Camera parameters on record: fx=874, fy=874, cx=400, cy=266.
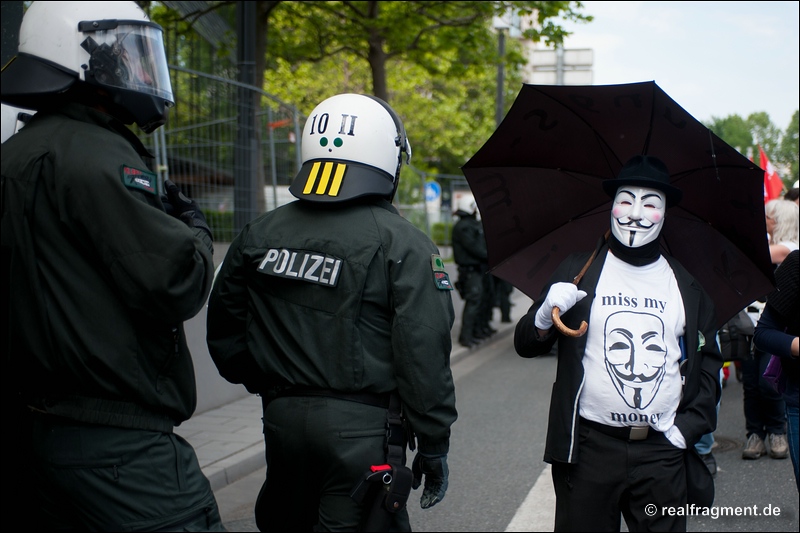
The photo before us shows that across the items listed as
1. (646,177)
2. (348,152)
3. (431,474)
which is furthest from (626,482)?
(348,152)

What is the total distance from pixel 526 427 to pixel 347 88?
963 inches

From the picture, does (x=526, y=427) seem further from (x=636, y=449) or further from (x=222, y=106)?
(x=636, y=449)

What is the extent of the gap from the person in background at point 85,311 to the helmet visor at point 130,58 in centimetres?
1

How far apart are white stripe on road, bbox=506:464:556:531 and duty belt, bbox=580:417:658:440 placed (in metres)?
1.81

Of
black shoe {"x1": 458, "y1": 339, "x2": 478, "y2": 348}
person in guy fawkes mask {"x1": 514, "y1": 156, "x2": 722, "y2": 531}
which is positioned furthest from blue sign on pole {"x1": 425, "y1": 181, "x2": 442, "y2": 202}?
person in guy fawkes mask {"x1": 514, "y1": 156, "x2": 722, "y2": 531}

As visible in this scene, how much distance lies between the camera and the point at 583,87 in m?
3.34

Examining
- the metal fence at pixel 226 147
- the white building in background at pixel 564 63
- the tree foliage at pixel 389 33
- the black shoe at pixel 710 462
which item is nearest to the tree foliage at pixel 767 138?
the white building in background at pixel 564 63

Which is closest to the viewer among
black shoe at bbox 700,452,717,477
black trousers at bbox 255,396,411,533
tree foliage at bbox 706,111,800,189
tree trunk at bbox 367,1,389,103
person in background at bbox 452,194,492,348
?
black trousers at bbox 255,396,411,533

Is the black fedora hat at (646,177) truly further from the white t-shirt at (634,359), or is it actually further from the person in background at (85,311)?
the person in background at (85,311)

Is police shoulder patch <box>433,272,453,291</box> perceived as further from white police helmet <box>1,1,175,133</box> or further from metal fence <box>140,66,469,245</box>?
metal fence <box>140,66,469,245</box>

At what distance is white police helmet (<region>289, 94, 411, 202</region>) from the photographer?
9.77 feet

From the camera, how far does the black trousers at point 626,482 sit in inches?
124

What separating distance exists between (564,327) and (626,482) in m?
0.63

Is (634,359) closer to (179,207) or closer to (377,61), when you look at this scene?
(179,207)
